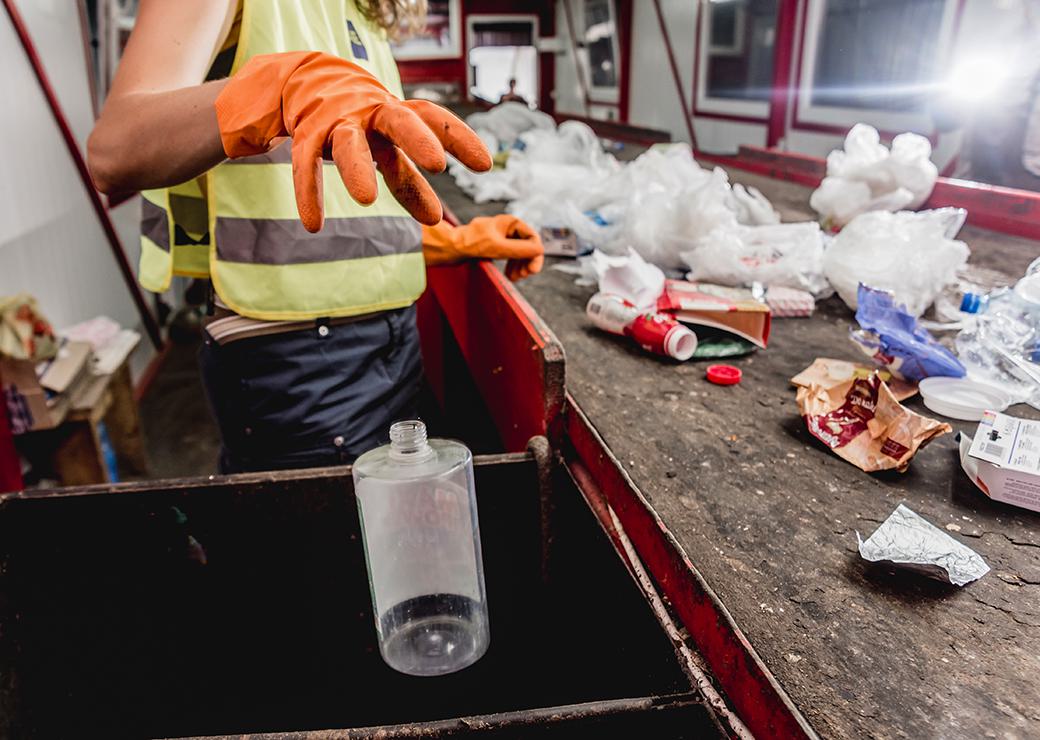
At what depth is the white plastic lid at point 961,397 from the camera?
3.56 ft

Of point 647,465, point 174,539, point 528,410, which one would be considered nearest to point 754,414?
point 647,465

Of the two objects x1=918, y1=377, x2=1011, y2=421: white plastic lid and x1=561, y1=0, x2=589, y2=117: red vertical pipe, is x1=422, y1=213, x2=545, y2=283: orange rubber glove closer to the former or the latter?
x1=918, y1=377, x2=1011, y2=421: white plastic lid

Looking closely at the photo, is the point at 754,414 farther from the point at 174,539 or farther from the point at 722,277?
the point at 174,539

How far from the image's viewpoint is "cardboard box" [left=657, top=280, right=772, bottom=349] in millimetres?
1342

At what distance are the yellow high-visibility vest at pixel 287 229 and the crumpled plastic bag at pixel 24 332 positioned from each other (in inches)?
50.9

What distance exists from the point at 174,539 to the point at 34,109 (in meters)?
2.85

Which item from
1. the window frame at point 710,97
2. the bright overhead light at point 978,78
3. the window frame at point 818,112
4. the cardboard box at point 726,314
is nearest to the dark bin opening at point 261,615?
the cardboard box at point 726,314

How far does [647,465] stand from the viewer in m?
0.99

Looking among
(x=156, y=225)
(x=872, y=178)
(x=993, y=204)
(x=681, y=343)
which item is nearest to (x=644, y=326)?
(x=681, y=343)

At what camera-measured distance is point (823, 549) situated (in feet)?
2.66

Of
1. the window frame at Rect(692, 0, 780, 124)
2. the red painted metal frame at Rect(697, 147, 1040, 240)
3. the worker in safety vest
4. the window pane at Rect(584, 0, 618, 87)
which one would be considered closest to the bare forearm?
the worker in safety vest

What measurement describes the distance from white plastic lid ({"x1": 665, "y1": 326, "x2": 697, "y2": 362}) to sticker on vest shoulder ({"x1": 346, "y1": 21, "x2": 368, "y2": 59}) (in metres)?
0.75

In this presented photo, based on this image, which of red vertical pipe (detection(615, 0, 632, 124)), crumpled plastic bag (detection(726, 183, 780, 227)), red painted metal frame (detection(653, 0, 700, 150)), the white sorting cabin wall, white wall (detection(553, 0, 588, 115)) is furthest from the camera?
white wall (detection(553, 0, 588, 115))

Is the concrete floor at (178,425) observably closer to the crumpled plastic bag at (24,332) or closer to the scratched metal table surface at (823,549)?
the crumpled plastic bag at (24,332)
